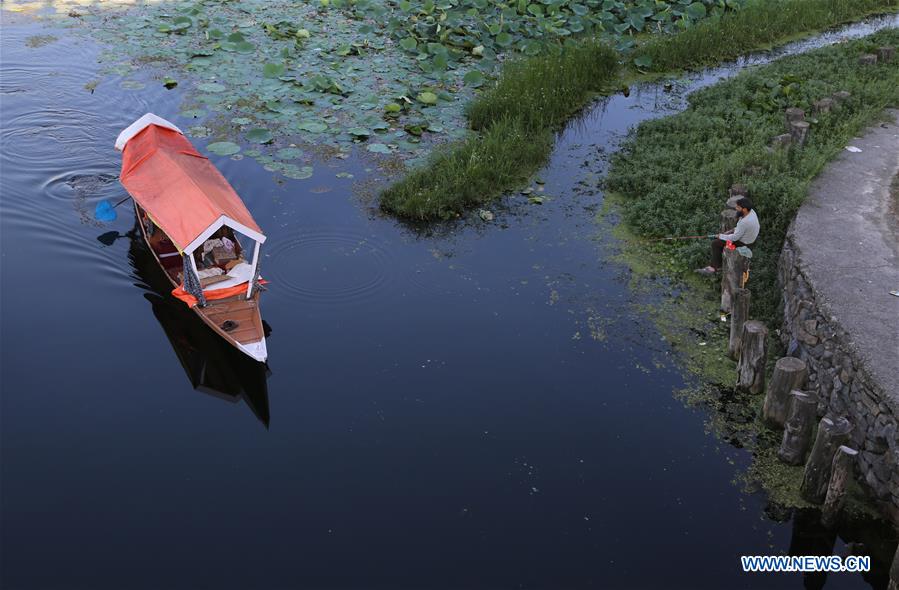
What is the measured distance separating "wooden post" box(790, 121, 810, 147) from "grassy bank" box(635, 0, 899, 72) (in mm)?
6079

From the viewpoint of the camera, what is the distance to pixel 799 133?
47.2ft

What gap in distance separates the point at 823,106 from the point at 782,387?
890 centimetres

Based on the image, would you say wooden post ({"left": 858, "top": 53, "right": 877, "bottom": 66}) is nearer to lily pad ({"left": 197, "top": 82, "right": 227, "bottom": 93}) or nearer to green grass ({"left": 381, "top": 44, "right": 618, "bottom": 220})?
green grass ({"left": 381, "top": 44, "right": 618, "bottom": 220})

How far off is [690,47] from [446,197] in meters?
10.6

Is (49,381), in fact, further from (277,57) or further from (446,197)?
(277,57)

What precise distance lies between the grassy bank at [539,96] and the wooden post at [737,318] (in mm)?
5270

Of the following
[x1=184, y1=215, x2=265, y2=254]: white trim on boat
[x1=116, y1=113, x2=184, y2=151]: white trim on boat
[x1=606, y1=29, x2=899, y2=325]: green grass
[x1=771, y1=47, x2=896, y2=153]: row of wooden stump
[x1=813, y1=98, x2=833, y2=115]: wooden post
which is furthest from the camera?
[x1=813, y1=98, x2=833, y2=115]: wooden post

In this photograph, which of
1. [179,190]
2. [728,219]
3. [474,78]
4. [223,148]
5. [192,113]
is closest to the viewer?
[179,190]

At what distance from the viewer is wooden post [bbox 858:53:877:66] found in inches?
722

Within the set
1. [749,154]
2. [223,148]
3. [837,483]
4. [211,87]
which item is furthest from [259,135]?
[837,483]

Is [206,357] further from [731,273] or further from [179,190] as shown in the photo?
[731,273]

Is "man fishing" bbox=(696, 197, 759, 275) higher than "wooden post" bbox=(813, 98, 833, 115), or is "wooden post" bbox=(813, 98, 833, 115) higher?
"wooden post" bbox=(813, 98, 833, 115)

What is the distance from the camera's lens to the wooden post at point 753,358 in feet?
31.6

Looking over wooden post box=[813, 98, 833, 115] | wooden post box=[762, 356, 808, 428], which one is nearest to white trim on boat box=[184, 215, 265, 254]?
wooden post box=[762, 356, 808, 428]
